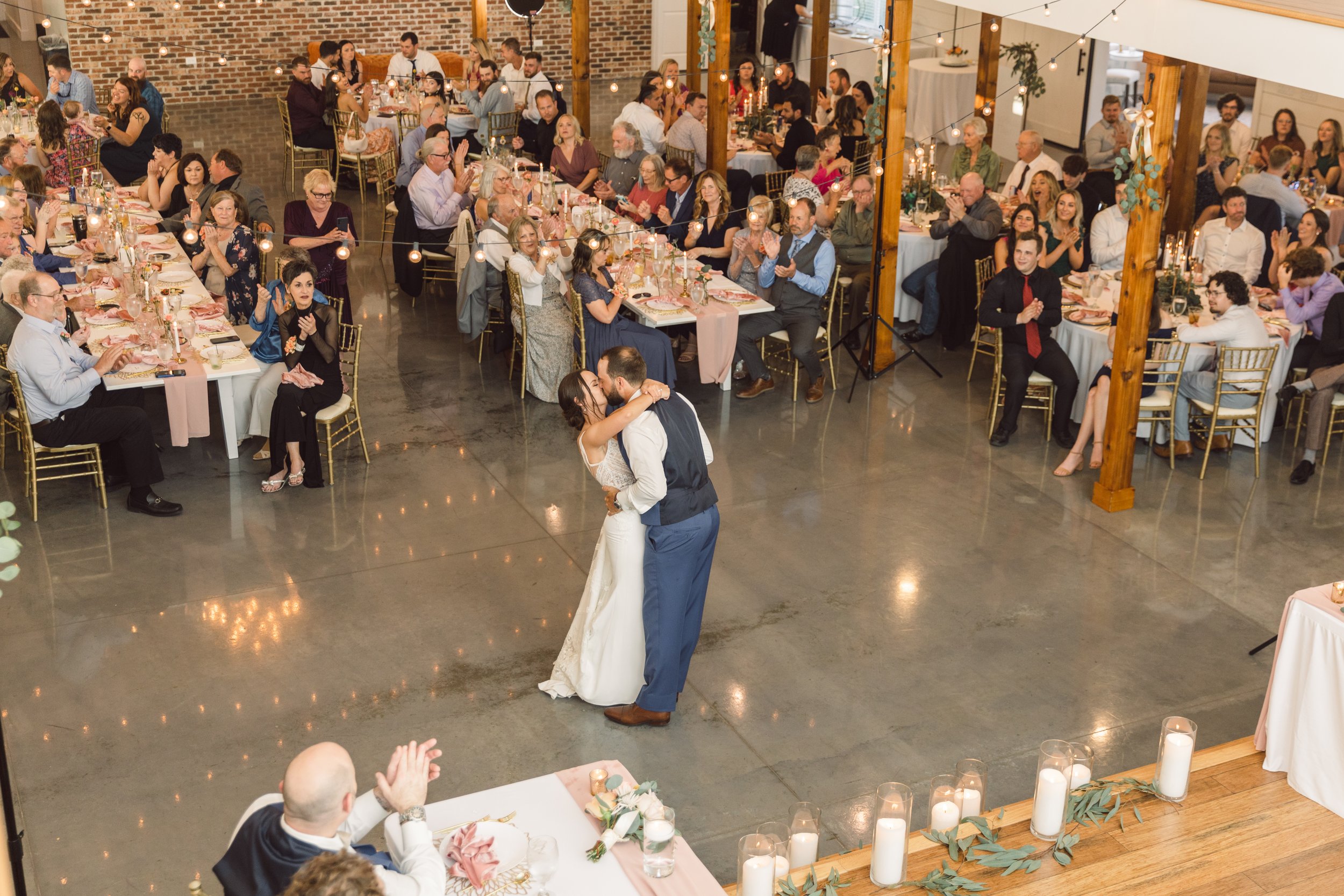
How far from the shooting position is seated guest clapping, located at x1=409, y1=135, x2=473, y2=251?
31.7ft

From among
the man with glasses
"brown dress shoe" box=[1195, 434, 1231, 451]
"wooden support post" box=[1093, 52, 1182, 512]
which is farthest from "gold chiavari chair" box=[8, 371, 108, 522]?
"brown dress shoe" box=[1195, 434, 1231, 451]

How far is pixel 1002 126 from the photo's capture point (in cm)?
1536

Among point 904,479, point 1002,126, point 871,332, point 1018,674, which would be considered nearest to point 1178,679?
point 1018,674

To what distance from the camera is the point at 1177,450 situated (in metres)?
7.66

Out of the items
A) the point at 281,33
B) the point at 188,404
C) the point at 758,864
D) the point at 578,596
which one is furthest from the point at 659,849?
the point at 281,33

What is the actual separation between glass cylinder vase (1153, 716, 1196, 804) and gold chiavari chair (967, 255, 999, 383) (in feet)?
14.4

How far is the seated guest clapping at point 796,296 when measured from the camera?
8242 mm

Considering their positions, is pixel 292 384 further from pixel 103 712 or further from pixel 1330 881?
pixel 1330 881

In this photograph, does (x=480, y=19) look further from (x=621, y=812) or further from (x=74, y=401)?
(x=621, y=812)

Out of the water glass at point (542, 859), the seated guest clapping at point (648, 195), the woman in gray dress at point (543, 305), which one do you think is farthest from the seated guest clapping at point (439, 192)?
the water glass at point (542, 859)

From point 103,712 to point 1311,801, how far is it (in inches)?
172

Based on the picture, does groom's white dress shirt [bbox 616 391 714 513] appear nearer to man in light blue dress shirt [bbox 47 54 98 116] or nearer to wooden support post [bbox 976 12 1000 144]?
wooden support post [bbox 976 12 1000 144]

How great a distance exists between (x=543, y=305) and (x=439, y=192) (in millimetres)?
2078

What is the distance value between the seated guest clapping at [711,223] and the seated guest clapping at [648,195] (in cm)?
55
